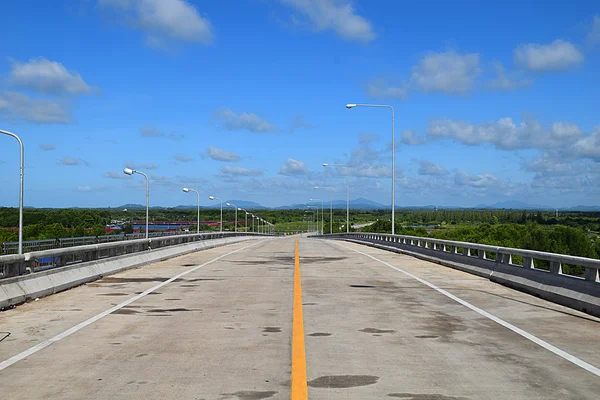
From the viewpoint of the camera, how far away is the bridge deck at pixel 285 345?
22.8 ft

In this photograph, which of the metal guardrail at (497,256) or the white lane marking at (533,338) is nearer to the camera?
Answer: the white lane marking at (533,338)

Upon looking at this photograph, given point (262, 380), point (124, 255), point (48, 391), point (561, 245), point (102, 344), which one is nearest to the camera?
point (48, 391)

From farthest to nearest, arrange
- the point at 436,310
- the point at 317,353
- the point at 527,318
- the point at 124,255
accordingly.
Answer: the point at 124,255
the point at 436,310
the point at 527,318
the point at 317,353

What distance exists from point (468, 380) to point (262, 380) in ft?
7.38

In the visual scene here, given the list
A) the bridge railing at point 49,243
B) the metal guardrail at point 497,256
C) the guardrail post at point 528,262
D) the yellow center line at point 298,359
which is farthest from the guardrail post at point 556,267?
the bridge railing at point 49,243

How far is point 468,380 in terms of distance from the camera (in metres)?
7.30

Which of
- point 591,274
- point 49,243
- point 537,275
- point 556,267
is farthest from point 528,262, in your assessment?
point 49,243

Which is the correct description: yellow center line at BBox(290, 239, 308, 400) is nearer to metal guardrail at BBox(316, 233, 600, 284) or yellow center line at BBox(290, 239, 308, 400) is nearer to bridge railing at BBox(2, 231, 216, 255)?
metal guardrail at BBox(316, 233, 600, 284)

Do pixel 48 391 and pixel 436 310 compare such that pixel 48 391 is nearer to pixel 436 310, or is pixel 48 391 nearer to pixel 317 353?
pixel 317 353

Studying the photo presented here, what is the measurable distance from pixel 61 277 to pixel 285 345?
860 centimetres

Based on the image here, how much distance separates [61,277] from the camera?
52.0ft

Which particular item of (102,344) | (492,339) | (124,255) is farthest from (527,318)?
(124,255)

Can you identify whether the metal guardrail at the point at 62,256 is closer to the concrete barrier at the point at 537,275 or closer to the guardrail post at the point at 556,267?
the concrete barrier at the point at 537,275

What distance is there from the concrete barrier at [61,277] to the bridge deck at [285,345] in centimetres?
32
